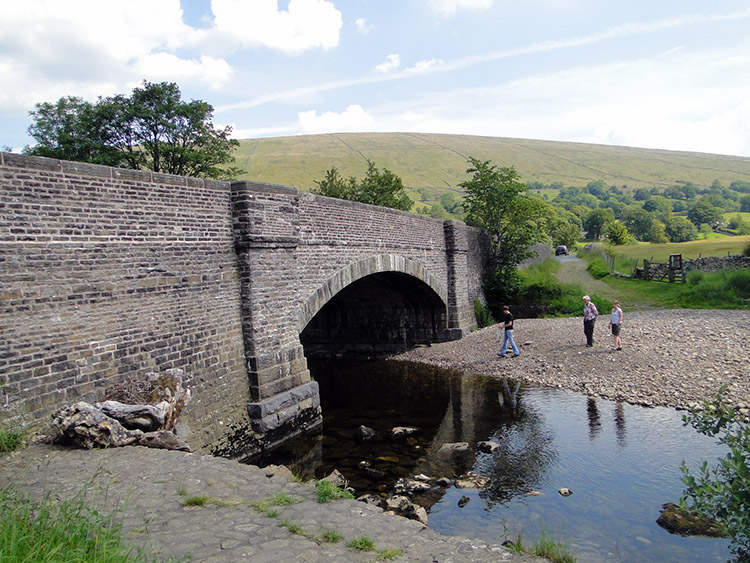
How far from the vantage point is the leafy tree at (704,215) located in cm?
8012

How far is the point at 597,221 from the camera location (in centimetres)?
7656

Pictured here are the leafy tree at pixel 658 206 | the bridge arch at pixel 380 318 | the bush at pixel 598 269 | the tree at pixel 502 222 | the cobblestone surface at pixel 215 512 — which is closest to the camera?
the cobblestone surface at pixel 215 512

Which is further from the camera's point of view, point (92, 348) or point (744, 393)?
point (744, 393)

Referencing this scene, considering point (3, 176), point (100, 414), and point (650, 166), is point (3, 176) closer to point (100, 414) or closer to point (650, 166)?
point (100, 414)

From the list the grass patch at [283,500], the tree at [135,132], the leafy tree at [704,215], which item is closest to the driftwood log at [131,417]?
the grass patch at [283,500]

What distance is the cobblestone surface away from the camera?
423cm

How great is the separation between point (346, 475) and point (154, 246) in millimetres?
5183

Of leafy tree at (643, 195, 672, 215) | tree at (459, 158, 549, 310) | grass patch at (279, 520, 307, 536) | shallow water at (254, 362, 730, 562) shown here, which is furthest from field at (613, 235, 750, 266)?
leafy tree at (643, 195, 672, 215)

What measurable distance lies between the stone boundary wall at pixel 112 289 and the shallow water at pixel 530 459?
101 inches

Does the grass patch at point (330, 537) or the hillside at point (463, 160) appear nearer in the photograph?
the grass patch at point (330, 537)

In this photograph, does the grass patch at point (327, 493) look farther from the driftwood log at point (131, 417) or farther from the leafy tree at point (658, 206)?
the leafy tree at point (658, 206)

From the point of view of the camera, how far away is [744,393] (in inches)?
445

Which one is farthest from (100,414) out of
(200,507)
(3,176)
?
(3,176)

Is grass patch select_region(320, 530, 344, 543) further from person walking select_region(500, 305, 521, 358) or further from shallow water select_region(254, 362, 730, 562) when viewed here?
person walking select_region(500, 305, 521, 358)
